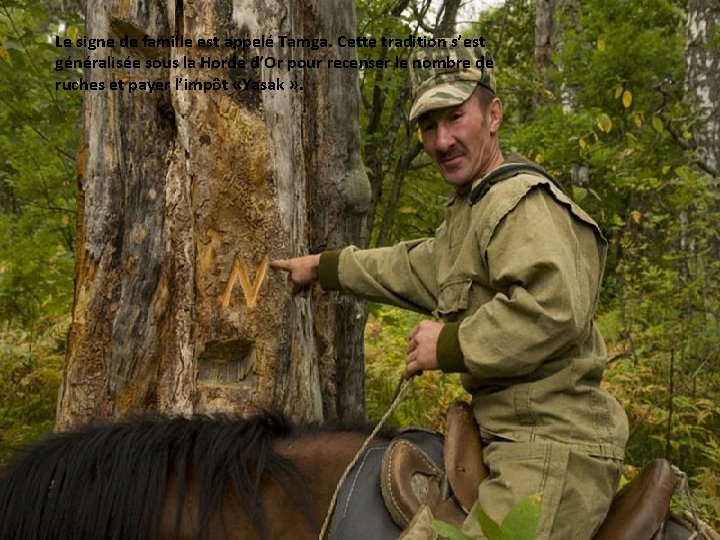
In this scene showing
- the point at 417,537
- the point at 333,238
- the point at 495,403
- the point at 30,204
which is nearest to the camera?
the point at 417,537

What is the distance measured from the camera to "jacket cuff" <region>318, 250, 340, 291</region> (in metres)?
3.58

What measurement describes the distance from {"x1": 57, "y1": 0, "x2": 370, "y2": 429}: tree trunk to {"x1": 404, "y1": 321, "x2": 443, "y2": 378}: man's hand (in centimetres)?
88

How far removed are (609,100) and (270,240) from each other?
759 centimetres

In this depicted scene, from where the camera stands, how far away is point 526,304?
2510 mm

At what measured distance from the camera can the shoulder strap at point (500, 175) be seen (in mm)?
2843

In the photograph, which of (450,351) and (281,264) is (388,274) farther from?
(450,351)

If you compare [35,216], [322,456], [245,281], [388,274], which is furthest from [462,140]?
[35,216]

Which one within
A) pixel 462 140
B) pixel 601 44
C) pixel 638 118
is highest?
pixel 601 44

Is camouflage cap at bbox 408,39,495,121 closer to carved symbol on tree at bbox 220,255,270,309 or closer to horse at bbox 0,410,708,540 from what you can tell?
carved symbol on tree at bbox 220,255,270,309

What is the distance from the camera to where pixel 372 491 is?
251 cm

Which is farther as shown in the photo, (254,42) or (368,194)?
(368,194)

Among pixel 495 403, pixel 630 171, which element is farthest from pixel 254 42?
pixel 630 171

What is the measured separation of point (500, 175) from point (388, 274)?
89 centimetres

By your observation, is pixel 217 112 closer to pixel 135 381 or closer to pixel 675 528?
pixel 135 381
